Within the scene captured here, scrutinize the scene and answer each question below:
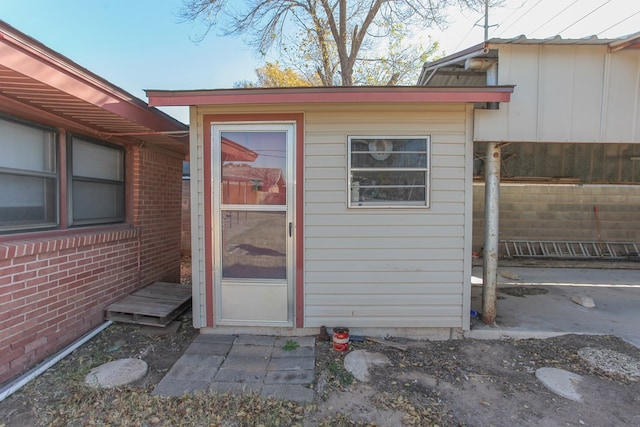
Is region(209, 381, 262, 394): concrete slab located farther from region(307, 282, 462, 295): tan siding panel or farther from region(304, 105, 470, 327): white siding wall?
region(307, 282, 462, 295): tan siding panel

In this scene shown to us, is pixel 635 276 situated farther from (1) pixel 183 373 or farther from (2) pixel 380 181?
(1) pixel 183 373

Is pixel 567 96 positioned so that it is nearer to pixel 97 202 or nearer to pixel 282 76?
pixel 97 202

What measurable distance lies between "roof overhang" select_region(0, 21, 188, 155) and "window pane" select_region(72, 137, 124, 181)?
0.16 meters

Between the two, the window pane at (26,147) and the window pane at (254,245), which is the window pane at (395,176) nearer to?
the window pane at (254,245)

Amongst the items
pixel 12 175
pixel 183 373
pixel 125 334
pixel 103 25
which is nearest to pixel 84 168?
pixel 12 175

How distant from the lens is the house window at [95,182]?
3342 millimetres

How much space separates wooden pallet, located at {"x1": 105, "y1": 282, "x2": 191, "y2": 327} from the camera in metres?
3.43

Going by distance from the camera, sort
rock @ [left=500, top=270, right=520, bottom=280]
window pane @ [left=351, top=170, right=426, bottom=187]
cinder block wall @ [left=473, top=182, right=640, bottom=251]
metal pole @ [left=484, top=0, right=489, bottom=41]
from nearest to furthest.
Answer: window pane @ [left=351, top=170, right=426, bottom=187], rock @ [left=500, top=270, right=520, bottom=280], cinder block wall @ [left=473, top=182, right=640, bottom=251], metal pole @ [left=484, top=0, right=489, bottom=41]

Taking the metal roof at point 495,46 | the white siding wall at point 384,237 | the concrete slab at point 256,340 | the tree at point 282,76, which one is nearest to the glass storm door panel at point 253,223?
the concrete slab at point 256,340

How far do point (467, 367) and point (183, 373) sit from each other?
2427mm

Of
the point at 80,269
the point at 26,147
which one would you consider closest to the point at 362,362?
the point at 80,269

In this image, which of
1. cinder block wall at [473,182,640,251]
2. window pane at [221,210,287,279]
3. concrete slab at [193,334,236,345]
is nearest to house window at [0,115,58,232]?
window pane at [221,210,287,279]

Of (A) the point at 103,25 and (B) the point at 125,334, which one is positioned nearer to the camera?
(B) the point at 125,334

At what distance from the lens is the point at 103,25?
9039 millimetres
